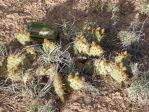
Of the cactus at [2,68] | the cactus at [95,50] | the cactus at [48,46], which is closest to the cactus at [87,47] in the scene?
the cactus at [95,50]

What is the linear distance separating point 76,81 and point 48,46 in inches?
17.8

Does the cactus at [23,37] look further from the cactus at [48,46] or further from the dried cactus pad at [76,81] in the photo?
the dried cactus pad at [76,81]

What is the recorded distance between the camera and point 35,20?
413cm

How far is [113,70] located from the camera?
139 inches

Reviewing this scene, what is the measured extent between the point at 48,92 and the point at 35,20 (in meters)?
0.96

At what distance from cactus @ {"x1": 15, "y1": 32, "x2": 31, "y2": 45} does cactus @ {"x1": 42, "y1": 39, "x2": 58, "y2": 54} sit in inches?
10.0

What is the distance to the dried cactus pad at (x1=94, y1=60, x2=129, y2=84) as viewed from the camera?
348 cm

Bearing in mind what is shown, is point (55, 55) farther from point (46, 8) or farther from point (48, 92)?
point (46, 8)

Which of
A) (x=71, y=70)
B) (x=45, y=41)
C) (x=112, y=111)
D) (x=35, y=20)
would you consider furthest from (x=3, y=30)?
(x=112, y=111)

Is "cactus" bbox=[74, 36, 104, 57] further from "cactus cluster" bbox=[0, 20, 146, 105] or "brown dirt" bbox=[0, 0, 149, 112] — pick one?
"brown dirt" bbox=[0, 0, 149, 112]

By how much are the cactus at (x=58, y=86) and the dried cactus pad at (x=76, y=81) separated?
0.30 ft

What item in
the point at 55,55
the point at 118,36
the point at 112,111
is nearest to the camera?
the point at 112,111

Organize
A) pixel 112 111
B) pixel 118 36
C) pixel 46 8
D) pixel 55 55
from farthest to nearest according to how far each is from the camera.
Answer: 1. pixel 46 8
2. pixel 118 36
3. pixel 55 55
4. pixel 112 111

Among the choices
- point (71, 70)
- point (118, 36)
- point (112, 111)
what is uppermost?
point (118, 36)
